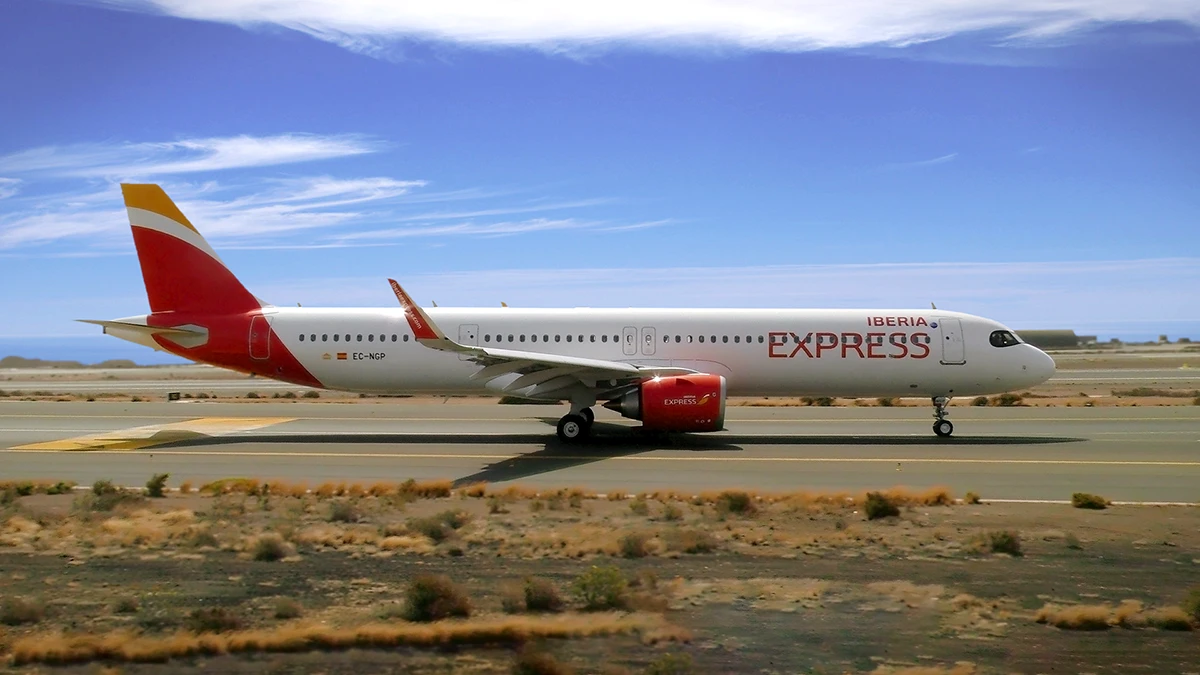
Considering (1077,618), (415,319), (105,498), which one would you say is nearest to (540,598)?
(1077,618)

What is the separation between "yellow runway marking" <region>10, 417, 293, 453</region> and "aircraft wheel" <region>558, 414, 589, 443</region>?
9.06m

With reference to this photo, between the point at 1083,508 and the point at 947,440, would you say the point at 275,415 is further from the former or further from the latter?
the point at 1083,508

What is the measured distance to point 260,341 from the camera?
861 inches

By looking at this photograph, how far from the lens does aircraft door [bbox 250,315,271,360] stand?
21.8 m

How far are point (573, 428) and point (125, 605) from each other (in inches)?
498

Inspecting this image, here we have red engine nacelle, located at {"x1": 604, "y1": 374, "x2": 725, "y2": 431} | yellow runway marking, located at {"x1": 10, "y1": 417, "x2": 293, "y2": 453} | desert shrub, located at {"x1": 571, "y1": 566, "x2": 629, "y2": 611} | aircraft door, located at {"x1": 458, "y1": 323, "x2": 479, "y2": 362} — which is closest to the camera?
desert shrub, located at {"x1": 571, "y1": 566, "x2": 629, "y2": 611}

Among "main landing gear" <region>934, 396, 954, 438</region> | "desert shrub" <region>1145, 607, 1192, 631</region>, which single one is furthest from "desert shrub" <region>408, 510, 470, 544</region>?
"main landing gear" <region>934, 396, 954, 438</region>

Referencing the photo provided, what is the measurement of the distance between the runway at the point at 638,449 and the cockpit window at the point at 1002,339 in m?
2.27

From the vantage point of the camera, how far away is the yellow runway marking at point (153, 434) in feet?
64.3

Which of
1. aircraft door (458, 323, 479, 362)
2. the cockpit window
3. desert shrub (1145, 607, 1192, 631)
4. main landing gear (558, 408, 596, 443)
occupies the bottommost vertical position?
desert shrub (1145, 607, 1192, 631)

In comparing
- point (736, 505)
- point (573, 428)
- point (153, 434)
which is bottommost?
point (736, 505)

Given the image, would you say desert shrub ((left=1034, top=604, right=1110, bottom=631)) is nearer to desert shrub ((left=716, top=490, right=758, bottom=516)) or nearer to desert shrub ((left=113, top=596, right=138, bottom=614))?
desert shrub ((left=716, top=490, right=758, bottom=516))

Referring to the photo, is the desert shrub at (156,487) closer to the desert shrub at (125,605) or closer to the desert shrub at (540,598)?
the desert shrub at (125,605)

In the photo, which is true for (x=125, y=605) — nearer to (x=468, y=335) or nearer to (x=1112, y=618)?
(x=1112, y=618)
